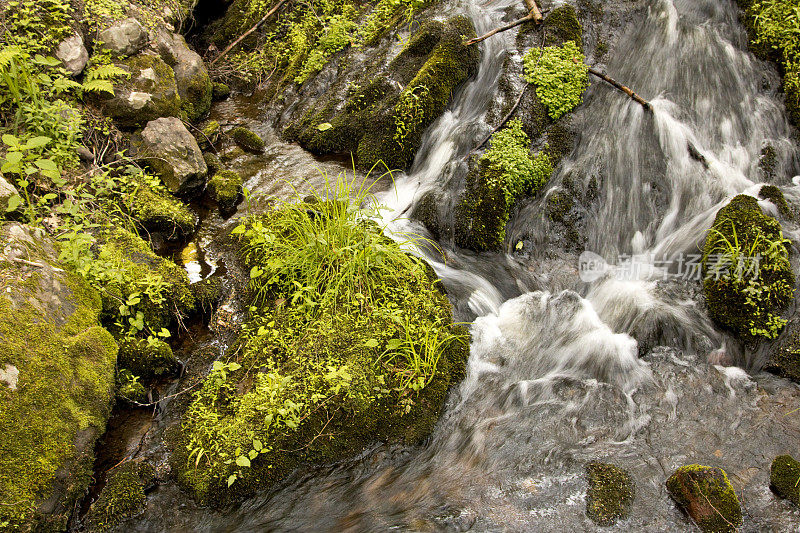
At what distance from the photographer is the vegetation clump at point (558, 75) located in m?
6.32

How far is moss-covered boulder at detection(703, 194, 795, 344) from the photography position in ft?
15.3

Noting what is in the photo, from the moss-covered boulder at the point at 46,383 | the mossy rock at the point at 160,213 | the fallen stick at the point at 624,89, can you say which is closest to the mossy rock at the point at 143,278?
the moss-covered boulder at the point at 46,383

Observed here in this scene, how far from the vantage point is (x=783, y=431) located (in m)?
4.00

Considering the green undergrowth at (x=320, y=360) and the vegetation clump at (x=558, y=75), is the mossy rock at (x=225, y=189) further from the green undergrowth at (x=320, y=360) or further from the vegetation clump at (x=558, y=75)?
the vegetation clump at (x=558, y=75)

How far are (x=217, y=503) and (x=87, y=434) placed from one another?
1.13 m

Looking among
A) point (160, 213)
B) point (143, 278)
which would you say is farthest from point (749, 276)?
point (160, 213)

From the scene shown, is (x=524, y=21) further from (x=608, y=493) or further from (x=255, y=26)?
(x=608, y=493)

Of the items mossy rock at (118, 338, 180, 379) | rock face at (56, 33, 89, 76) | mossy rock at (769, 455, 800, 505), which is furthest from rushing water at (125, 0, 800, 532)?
rock face at (56, 33, 89, 76)

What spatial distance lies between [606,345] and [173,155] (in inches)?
225

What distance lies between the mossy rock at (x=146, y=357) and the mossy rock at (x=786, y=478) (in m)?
4.98

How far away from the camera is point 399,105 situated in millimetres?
6750

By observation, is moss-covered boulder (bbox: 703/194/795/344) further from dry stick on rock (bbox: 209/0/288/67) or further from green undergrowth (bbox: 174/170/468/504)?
dry stick on rock (bbox: 209/0/288/67)

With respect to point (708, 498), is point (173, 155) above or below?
above

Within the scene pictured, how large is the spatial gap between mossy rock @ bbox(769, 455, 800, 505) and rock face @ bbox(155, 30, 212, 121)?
8.54 m
